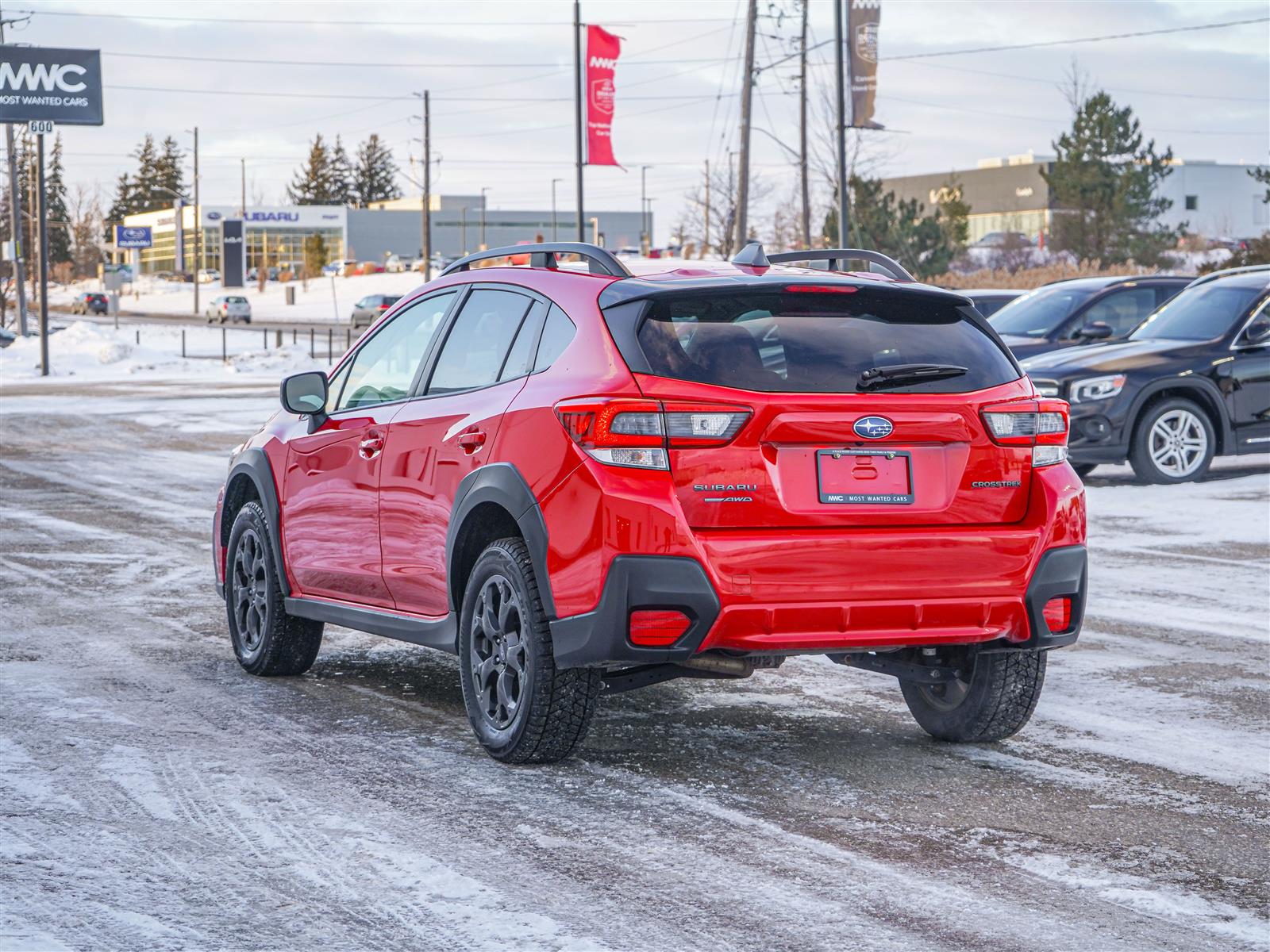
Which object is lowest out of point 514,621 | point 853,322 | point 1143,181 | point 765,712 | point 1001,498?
point 765,712

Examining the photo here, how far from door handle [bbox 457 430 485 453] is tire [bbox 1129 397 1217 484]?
10.9m

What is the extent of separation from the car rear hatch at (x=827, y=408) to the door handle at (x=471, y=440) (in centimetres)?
74

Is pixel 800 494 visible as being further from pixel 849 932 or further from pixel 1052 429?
pixel 849 932

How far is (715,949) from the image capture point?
3994 millimetres

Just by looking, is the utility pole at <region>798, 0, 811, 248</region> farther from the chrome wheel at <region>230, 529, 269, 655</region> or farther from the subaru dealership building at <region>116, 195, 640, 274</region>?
the subaru dealership building at <region>116, 195, 640, 274</region>

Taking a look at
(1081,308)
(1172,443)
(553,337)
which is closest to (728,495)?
(553,337)

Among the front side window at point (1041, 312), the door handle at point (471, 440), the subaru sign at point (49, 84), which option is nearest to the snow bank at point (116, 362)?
the subaru sign at point (49, 84)

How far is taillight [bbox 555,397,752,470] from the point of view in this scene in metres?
5.26

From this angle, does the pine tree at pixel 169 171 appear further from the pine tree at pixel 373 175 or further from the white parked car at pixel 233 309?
the white parked car at pixel 233 309

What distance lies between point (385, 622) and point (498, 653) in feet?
3.09

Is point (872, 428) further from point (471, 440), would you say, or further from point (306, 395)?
point (306, 395)


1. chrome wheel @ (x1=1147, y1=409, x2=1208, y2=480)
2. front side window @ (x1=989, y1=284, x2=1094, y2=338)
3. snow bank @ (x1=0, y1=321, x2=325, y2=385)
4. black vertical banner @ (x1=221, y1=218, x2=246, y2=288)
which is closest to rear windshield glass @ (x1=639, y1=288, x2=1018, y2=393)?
chrome wheel @ (x1=1147, y1=409, x2=1208, y2=480)

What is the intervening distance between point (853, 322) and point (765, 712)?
1831mm

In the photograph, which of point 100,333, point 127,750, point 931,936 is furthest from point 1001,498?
point 100,333
